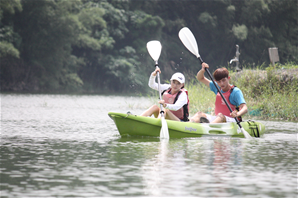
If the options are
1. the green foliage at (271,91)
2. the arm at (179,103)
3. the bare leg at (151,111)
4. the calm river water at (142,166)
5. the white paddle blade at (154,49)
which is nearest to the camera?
the calm river water at (142,166)

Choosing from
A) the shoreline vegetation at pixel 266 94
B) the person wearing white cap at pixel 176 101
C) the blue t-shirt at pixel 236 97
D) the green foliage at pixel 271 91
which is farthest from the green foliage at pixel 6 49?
A: the blue t-shirt at pixel 236 97

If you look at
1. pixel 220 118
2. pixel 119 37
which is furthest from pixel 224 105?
pixel 119 37

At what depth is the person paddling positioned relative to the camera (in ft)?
23.9

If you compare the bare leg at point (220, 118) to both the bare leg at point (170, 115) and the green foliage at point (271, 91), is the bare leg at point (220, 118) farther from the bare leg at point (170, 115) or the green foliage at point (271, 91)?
the green foliage at point (271, 91)

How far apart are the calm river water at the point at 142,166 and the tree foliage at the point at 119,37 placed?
808 inches

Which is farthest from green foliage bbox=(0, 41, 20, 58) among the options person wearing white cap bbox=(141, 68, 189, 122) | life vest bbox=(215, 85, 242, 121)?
life vest bbox=(215, 85, 242, 121)

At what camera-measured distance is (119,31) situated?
3466 centimetres

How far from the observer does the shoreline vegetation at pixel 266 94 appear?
1158 centimetres

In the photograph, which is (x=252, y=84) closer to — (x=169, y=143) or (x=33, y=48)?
(x=169, y=143)

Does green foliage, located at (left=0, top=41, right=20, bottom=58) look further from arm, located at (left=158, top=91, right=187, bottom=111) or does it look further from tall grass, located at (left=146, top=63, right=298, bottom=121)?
arm, located at (left=158, top=91, right=187, bottom=111)

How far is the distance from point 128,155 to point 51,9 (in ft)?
83.7

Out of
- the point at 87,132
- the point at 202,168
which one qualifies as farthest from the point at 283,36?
the point at 202,168

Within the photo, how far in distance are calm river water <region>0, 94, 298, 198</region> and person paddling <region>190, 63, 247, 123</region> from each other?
0.39 meters

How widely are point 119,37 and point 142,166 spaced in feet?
102
